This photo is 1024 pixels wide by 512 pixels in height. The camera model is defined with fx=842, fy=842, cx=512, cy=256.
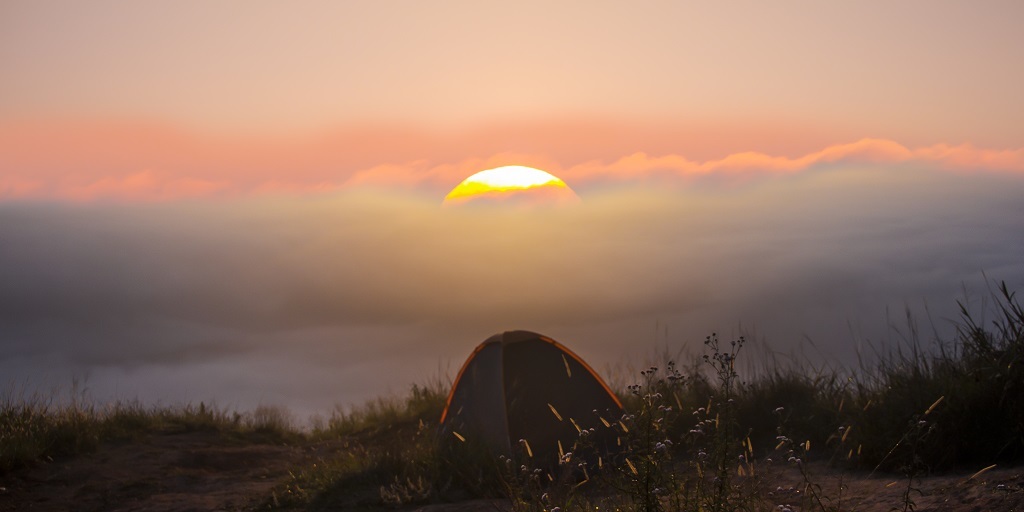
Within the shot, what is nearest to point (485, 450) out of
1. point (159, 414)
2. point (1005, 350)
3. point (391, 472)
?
point (391, 472)

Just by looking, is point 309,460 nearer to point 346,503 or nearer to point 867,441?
point 346,503

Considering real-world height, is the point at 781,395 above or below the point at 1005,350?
below

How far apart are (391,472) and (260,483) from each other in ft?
7.96

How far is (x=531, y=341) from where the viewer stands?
10461 mm

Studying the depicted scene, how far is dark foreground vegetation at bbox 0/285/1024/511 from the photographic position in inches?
200

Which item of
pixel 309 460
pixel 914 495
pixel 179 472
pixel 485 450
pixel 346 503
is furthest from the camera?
pixel 309 460

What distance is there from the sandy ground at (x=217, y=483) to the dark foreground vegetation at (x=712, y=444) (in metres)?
0.15

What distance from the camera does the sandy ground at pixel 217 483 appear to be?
6.25 metres

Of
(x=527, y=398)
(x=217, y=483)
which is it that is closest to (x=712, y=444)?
(x=527, y=398)

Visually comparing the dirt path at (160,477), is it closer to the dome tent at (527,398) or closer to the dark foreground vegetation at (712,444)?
the dark foreground vegetation at (712,444)

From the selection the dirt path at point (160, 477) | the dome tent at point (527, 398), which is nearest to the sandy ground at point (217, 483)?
the dirt path at point (160, 477)

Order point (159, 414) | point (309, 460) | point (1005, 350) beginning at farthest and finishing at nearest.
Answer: point (159, 414) < point (309, 460) < point (1005, 350)

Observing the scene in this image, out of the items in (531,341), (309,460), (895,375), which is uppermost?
(531,341)

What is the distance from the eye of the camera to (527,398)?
33.0ft
